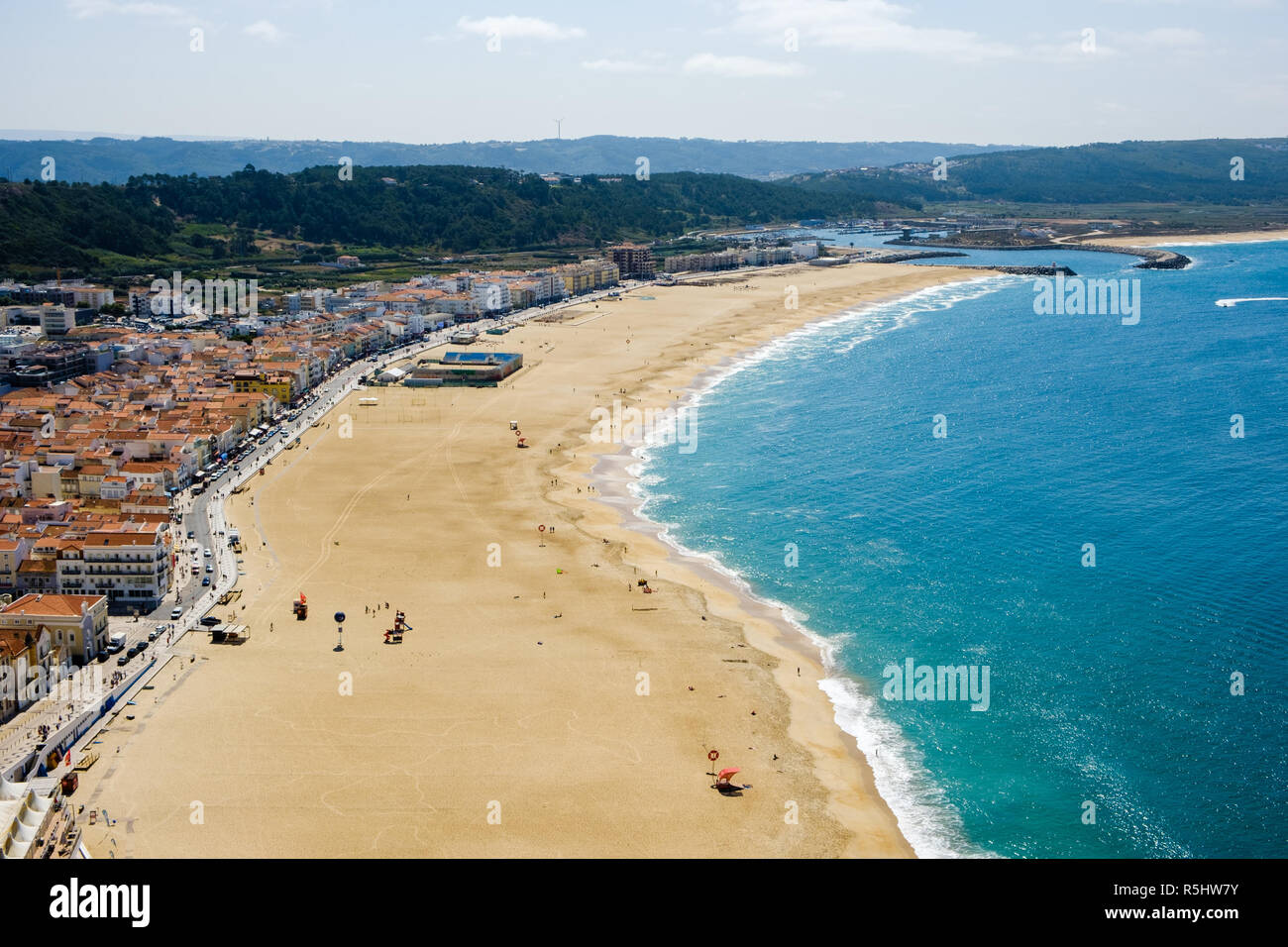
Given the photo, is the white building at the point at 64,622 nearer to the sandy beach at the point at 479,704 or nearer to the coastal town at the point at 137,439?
the coastal town at the point at 137,439

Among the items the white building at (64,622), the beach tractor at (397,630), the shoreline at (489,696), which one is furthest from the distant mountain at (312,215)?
the beach tractor at (397,630)

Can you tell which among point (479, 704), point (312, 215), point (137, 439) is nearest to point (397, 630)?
point (479, 704)

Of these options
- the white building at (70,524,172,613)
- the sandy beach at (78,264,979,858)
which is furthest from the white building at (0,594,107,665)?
the white building at (70,524,172,613)

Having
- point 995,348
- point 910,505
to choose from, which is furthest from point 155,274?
point 910,505

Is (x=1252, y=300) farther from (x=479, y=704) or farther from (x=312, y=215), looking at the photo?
(x=312, y=215)

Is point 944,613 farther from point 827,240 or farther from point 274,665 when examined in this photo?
point 827,240
